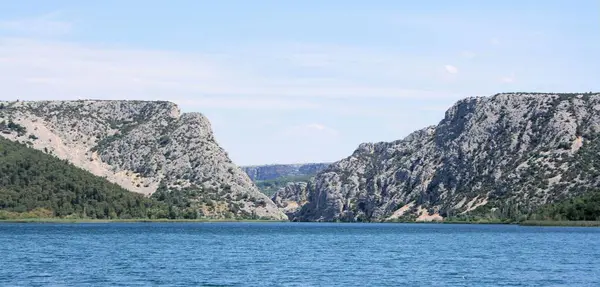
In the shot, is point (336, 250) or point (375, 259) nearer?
point (375, 259)

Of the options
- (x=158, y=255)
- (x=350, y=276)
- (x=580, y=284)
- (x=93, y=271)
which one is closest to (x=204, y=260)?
(x=158, y=255)

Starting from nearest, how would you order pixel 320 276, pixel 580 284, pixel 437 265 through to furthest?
pixel 580 284 < pixel 320 276 < pixel 437 265

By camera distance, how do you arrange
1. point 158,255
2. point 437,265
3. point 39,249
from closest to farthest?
point 437,265, point 158,255, point 39,249

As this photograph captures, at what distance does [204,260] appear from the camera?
102875mm

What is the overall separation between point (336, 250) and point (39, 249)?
142 feet

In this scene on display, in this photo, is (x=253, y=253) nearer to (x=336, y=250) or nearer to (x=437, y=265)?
(x=336, y=250)

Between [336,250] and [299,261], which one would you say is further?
[336,250]

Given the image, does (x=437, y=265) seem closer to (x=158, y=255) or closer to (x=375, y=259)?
(x=375, y=259)

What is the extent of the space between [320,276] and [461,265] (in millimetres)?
21313

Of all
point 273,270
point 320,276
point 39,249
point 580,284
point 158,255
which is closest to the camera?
point 580,284

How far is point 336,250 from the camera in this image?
408ft

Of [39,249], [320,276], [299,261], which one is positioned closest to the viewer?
[320,276]

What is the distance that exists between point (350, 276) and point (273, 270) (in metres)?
10.1

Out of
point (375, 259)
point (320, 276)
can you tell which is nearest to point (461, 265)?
point (375, 259)
